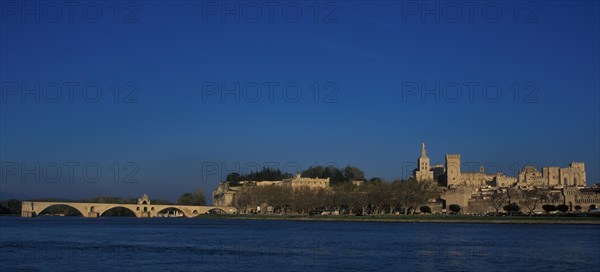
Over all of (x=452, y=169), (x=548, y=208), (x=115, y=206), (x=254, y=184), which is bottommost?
(x=115, y=206)

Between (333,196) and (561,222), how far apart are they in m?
45.5

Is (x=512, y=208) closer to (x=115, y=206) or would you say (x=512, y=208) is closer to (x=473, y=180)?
(x=473, y=180)

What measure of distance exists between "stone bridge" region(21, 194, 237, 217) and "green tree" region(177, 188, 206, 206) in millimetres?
5856

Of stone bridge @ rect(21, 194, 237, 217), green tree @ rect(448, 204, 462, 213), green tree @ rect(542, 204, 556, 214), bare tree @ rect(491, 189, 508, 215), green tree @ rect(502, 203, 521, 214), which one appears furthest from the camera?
stone bridge @ rect(21, 194, 237, 217)

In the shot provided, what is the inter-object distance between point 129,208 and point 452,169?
256 ft

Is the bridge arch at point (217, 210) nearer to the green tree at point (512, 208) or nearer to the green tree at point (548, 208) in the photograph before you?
the green tree at point (512, 208)

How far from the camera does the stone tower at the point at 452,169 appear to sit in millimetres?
178900

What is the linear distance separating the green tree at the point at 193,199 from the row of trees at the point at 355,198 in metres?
38.5

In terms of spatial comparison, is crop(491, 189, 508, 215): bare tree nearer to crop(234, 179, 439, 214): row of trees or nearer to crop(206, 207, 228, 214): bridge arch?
crop(234, 179, 439, 214): row of trees

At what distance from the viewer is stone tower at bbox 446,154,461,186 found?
178900 mm

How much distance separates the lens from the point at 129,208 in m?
161

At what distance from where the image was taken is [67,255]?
39.4 metres

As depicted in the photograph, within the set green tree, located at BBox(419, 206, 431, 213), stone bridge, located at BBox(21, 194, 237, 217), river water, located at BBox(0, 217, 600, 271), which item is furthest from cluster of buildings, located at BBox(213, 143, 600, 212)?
river water, located at BBox(0, 217, 600, 271)

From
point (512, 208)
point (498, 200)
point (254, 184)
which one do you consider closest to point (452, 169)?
point (254, 184)
